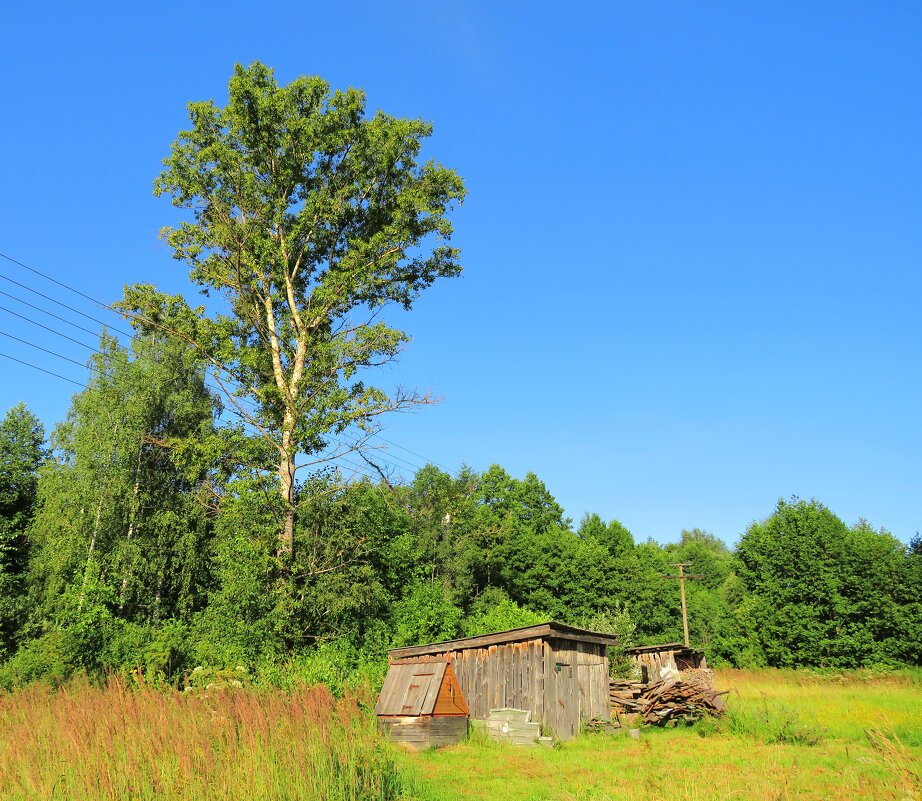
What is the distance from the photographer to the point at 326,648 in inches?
793

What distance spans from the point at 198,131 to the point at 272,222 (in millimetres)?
3813

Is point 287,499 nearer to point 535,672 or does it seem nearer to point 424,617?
point 535,672

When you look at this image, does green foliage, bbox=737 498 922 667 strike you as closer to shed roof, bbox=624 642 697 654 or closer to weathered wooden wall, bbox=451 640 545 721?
shed roof, bbox=624 642 697 654

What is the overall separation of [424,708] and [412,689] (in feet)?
3.52

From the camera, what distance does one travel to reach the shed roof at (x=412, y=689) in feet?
56.1

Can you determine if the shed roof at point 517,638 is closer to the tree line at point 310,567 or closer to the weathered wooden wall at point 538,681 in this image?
the weathered wooden wall at point 538,681

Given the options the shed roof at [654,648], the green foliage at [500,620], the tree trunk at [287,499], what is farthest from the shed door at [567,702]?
the green foliage at [500,620]

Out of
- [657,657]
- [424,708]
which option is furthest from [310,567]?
[657,657]

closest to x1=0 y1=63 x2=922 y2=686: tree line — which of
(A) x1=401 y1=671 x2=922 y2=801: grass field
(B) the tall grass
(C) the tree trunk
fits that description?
(C) the tree trunk

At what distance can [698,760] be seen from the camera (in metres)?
13.6

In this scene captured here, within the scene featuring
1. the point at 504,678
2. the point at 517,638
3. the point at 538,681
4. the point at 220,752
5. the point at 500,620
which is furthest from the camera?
the point at 500,620

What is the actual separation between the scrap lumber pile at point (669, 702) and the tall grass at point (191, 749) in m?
17.8

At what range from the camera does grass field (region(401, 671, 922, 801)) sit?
8.77 m

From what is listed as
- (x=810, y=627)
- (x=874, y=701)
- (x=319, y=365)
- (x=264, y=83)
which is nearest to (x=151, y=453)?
(x=319, y=365)
